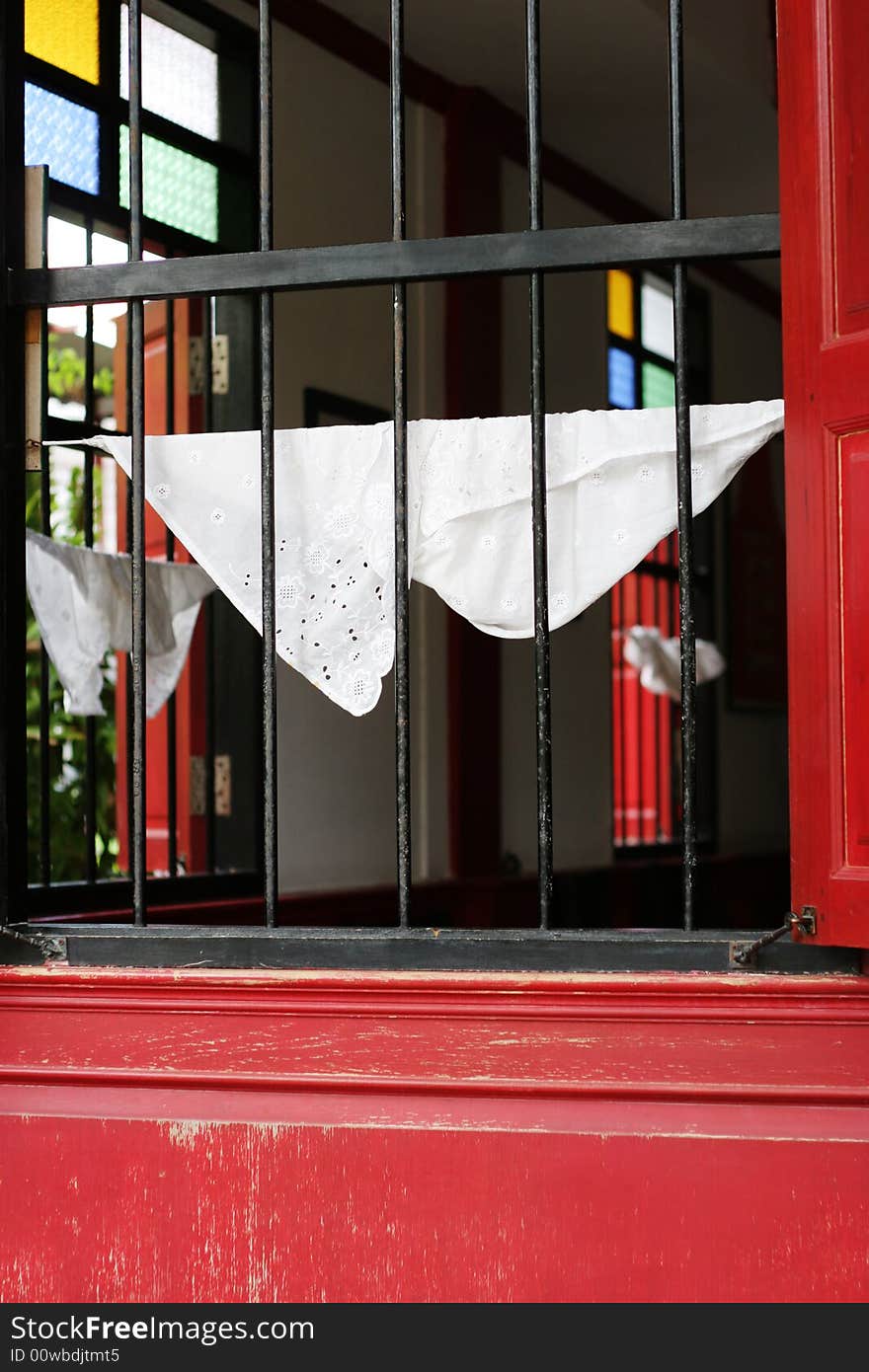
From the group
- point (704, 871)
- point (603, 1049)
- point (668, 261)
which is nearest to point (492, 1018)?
point (603, 1049)

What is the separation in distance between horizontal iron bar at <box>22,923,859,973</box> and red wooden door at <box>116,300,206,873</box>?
66.2 inches

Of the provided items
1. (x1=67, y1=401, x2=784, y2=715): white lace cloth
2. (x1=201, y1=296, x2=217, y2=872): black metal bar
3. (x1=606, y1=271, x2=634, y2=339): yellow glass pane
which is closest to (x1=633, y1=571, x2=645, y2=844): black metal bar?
(x1=606, y1=271, x2=634, y2=339): yellow glass pane

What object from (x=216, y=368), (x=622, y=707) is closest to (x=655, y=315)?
(x=622, y=707)

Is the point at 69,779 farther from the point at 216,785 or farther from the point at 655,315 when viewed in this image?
the point at 655,315

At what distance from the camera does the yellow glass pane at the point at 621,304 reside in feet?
22.6

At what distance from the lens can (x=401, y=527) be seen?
2.33m

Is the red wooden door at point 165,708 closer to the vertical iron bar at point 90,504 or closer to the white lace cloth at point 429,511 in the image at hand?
the vertical iron bar at point 90,504

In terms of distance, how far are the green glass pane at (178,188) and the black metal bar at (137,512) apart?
132 cm

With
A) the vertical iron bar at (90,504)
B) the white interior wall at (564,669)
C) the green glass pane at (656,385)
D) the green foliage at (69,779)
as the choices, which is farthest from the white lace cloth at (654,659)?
the vertical iron bar at (90,504)

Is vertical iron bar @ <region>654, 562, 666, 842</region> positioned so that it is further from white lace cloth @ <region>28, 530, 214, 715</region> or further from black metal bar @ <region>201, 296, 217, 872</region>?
white lace cloth @ <region>28, 530, 214, 715</region>

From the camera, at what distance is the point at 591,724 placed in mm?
6648

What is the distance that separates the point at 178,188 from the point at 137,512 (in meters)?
1.89
